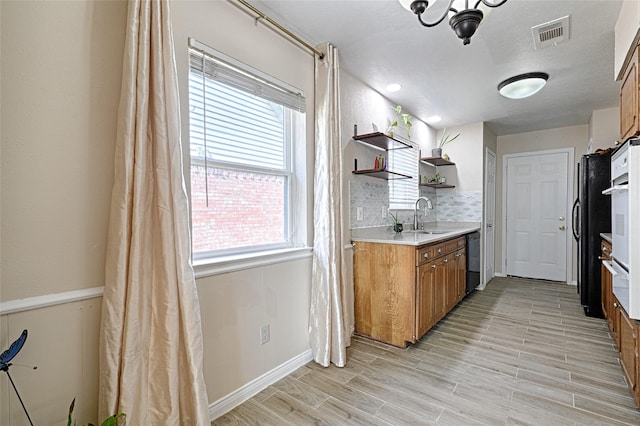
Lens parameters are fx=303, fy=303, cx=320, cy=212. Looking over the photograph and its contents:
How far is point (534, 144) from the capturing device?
510 centimetres

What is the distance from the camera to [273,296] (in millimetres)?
2145

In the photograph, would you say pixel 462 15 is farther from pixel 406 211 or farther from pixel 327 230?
pixel 406 211

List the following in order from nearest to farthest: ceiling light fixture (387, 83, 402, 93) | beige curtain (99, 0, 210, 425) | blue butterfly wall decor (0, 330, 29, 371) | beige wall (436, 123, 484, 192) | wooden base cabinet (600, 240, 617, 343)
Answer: blue butterfly wall decor (0, 330, 29, 371) < beige curtain (99, 0, 210, 425) < wooden base cabinet (600, 240, 617, 343) < ceiling light fixture (387, 83, 402, 93) < beige wall (436, 123, 484, 192)

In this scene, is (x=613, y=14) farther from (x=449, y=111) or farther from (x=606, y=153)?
(x=449, y=111)

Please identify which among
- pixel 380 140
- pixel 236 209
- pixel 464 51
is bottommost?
pixel 236 209

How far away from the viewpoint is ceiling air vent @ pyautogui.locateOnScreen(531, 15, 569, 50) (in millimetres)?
2154

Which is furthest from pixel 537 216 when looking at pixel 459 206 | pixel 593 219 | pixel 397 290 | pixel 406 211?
pixel 397 290

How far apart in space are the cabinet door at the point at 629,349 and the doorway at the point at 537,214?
327cm

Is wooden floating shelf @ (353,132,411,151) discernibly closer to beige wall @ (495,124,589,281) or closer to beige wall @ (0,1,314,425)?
beige wall @ (0,1,314,425)

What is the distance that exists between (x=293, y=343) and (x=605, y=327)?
3.14 metres

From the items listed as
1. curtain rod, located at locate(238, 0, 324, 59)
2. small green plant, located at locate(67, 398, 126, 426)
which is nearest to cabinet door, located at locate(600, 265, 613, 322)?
curtain rod, located at locate(238, 0, 324, 59)

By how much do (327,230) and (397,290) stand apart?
2.79ft

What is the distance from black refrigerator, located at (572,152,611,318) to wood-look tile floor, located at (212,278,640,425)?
330mm

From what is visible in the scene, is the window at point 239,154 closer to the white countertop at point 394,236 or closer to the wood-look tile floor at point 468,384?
the white countertop at point 394,236
